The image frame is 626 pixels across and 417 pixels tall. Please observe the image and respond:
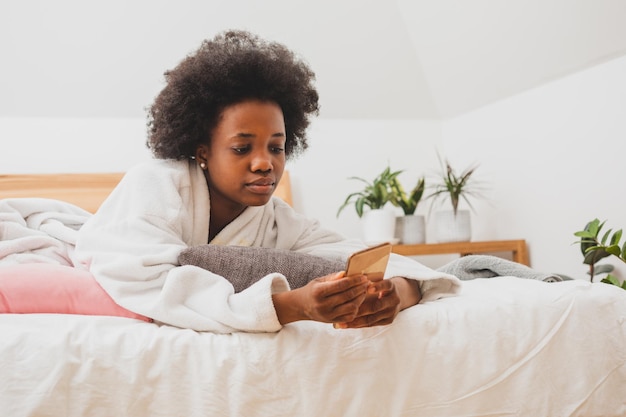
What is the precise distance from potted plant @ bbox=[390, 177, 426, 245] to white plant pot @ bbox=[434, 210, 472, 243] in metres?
0.09

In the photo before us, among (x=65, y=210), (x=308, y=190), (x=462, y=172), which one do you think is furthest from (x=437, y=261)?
(x=65, y=210)

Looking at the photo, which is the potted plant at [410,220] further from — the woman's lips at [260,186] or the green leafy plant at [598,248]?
the woman's lips at [260,186]

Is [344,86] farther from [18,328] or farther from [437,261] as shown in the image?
[18,328]

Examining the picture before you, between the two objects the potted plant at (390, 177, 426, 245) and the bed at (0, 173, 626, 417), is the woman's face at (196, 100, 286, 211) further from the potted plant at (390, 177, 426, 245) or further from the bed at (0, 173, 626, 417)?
the potted plant at (390, 177, 426, 245)

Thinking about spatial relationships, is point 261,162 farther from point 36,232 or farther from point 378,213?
point 378,213

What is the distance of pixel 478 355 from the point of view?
1.16 m

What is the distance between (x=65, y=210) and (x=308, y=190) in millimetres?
1919

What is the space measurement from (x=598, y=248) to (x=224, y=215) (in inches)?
56.2

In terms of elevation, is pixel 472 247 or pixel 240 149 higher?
pixel 240 149

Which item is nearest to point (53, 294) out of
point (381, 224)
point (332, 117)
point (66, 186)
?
point (66, 186)

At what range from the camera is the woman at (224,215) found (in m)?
1.10

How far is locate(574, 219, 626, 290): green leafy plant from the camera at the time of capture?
230cm

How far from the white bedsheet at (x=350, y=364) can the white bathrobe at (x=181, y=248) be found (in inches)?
1.7

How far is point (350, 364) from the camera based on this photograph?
3.61 ft
